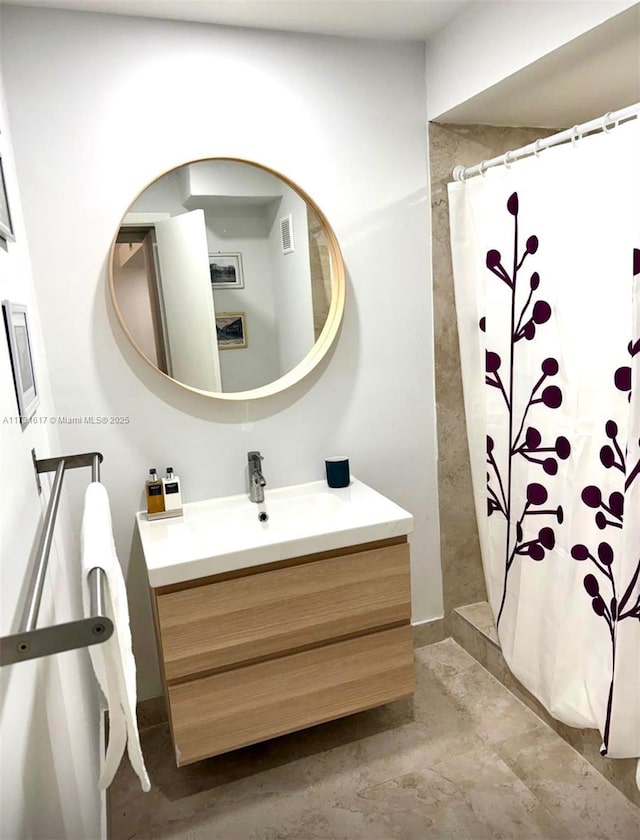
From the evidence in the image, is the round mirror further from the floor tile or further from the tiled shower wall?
the floor tile

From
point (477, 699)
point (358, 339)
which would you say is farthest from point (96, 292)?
point (477, 699)

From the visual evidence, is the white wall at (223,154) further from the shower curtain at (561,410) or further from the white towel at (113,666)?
the white towel at (113,666)

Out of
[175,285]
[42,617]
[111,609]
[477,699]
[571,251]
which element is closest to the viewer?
[111,609]

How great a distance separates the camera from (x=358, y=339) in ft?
7.29

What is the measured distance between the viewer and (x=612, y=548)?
1.66m

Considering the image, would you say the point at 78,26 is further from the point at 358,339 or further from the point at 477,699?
the point at 477,699

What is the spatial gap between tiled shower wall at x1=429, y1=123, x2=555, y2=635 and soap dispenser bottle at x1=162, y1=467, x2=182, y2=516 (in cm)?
104

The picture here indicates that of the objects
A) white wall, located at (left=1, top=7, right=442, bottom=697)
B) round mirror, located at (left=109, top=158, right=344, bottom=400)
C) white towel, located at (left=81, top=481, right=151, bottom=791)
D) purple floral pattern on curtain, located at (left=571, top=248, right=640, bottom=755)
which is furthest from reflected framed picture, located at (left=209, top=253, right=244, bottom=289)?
purple floral pattern on curtain, located at (left=571, top=248, right=640, bottom=755)

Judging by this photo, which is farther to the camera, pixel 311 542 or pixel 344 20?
pixel 344 20

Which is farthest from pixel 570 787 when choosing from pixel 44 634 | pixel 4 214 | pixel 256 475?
pixel 4 214

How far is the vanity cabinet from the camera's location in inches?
66.7

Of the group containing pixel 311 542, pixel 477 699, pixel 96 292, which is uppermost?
pixel 96 292

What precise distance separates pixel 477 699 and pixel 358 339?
1.38 m

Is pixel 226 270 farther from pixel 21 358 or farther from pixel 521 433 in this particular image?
pixel 521 433
